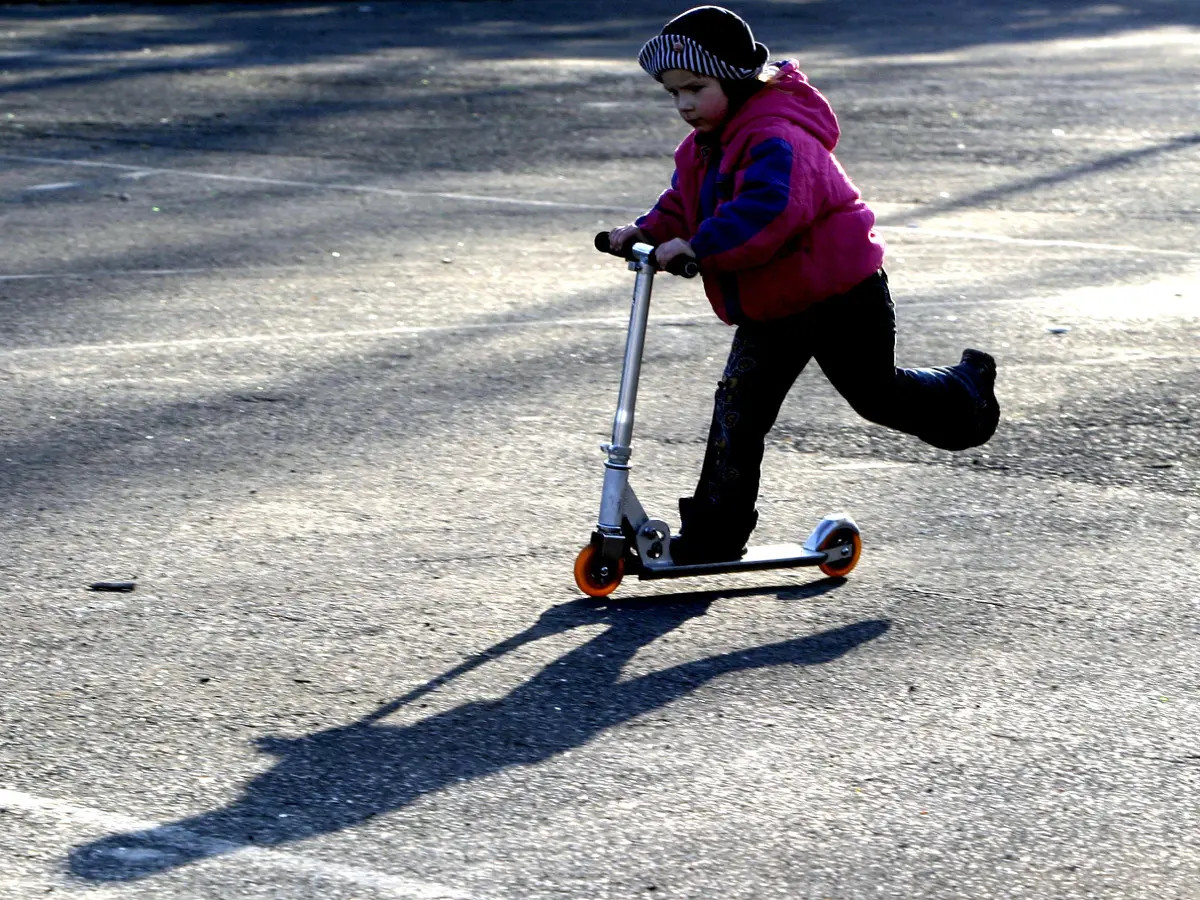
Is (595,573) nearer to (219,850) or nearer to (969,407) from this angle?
(969,407)

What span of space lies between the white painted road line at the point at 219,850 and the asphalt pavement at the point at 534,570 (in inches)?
0.4

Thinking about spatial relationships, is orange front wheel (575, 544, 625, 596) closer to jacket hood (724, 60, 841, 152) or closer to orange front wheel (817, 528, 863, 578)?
orange front wheel (817, 528, 863, 578)

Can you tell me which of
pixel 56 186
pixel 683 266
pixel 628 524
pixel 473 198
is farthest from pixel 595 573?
pixel 56 186

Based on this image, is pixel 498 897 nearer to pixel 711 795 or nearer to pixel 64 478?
pixel 711 795

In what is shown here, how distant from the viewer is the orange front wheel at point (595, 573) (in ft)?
15.6

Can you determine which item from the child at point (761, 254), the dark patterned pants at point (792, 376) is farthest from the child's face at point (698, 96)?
the dark patterned pants at point (792, 376)

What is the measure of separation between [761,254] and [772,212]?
0.12 meters

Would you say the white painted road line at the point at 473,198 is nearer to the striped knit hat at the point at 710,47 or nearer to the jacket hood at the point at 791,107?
the jacket hood at the point at 791,107

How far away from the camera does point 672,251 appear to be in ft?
14.8

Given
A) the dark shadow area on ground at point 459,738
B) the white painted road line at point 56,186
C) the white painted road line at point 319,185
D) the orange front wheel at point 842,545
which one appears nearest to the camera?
the dark shadow area on ground at point 459,738

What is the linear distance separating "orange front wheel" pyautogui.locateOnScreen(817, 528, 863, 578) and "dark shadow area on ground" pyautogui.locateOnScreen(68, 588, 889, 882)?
0.31 m

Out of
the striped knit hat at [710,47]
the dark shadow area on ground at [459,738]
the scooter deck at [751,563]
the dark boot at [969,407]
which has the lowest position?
the dark shadow area on ground at [459,738]

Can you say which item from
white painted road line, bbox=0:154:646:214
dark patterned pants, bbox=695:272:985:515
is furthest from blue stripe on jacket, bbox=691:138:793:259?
white painted road line, bbox=0:154:646:214

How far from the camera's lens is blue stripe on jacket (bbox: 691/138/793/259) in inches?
176
